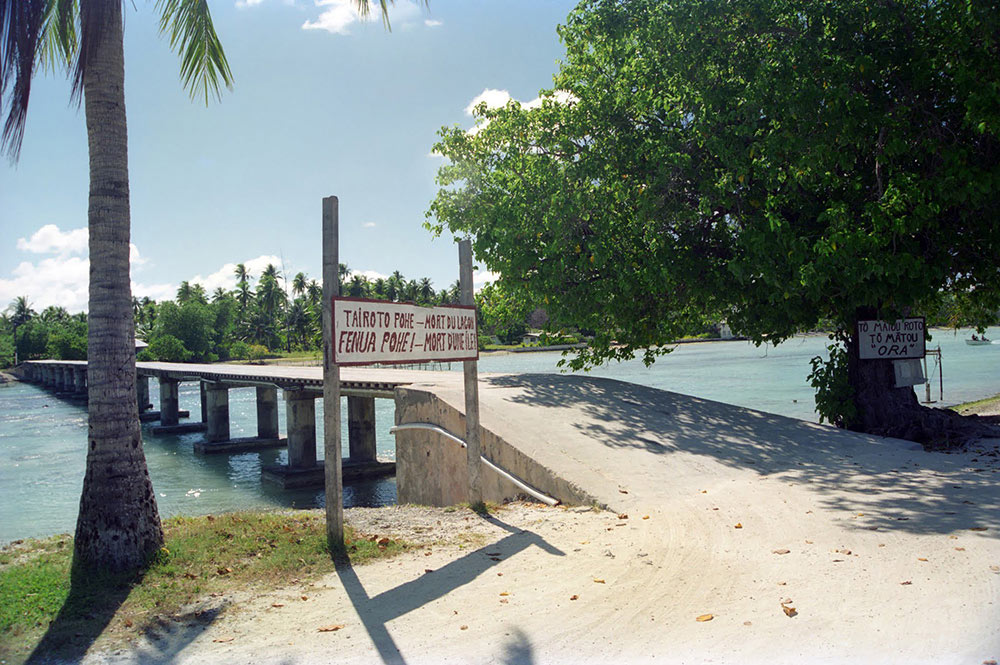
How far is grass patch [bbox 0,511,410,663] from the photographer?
4720 millimetres

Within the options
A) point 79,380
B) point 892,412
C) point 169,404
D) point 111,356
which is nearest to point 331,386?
point 111,356

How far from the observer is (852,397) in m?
13.7

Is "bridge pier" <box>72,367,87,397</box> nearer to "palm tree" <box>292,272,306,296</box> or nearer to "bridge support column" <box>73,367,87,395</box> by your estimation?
"bridge support column" <box>73,367,87,395</box>

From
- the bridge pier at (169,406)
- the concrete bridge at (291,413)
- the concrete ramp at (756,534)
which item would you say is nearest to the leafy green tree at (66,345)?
the concrete bridge at (291,413)

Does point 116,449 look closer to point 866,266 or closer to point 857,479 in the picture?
point 857,479

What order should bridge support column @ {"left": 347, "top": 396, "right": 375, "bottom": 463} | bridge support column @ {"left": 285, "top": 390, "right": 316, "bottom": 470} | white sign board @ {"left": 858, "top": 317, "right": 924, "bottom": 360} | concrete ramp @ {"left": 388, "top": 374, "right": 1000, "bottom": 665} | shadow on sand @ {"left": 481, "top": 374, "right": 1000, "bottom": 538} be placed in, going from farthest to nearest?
1. bridge support column @ {"left": 285, "top": 390, "right": 316, "bottom": 470}
2. bridge support column @ {"left": 347, "top": 396, "right": 375, "bottom": 463}
3. white sign board @ {"left": 858, "top": 317, "right": 924, "bottom": 360}
4. shadow on sand @ {"left": 481, "top": 374, "right": 1000, "bottom": 538}
5. concrete ramp @ {"left": 388, "top": 374, "right": 1000, "bottom": 665}

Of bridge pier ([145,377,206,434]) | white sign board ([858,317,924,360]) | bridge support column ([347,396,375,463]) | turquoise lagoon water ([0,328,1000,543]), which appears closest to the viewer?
white sign board ([858,317,924,360])

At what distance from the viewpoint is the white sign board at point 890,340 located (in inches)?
505

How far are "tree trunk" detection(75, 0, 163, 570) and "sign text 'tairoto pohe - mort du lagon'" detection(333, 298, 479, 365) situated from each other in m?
1.90

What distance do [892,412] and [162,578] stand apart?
40.1 feet

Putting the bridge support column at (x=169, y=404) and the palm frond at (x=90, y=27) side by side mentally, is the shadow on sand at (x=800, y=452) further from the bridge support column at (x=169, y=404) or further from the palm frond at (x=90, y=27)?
the bridge support column at (x=169, y=404)

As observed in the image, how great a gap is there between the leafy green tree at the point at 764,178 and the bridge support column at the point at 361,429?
412 inches

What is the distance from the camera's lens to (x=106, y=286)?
6.19m

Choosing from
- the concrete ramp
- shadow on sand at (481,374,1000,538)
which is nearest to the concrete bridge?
shadow on sand at (481,374,1000,538)
